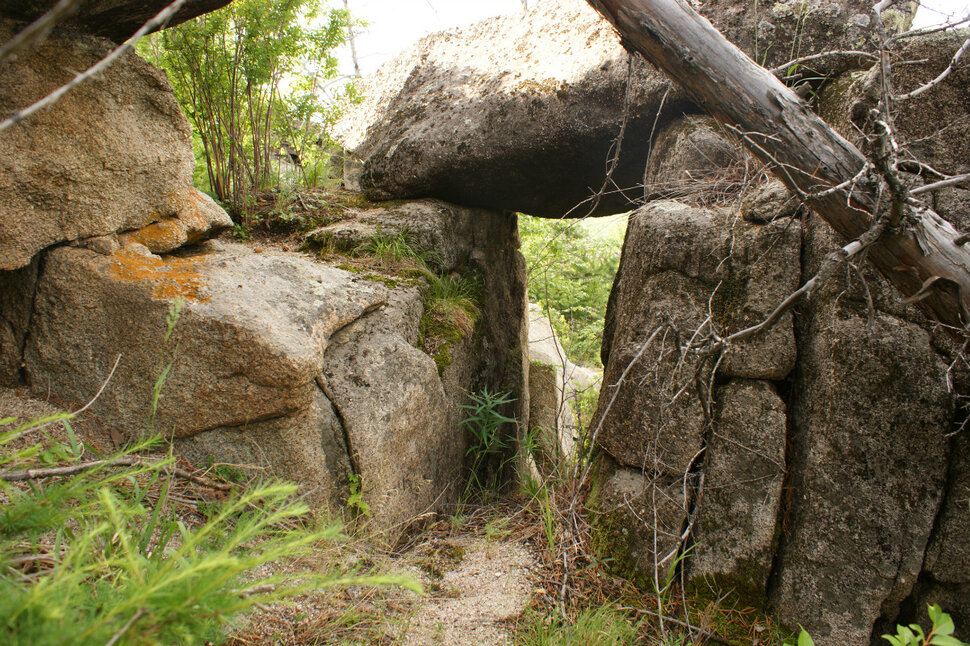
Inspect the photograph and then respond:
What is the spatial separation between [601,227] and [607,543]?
960 centimetres

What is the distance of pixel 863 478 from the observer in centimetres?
259

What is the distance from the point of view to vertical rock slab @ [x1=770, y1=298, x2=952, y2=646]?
8.27ft

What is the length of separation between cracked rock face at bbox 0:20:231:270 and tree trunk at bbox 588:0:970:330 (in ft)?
8.32

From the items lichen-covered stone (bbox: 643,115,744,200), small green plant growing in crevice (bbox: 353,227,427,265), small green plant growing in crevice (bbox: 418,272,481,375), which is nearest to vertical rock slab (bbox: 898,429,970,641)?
lichen-covered stone (bbox: 643,115,744,200)

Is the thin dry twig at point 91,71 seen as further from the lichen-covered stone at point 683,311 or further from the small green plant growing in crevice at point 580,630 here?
the small green plant growing in crevice at point 580,630

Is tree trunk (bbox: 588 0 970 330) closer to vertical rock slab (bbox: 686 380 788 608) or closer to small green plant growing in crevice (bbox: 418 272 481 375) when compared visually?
vertical rock slab (bbox: 686 380 788 608)

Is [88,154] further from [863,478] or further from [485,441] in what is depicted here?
[863,478]

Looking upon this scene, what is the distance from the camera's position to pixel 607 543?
3098 millimetres

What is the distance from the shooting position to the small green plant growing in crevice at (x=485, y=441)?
13.8ft

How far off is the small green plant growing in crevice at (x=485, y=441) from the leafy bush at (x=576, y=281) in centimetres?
368

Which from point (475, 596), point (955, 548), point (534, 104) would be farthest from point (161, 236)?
point (955, 548)

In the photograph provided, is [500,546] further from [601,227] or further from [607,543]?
[601,227]

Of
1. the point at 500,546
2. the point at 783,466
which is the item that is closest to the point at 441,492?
the point at 500,546

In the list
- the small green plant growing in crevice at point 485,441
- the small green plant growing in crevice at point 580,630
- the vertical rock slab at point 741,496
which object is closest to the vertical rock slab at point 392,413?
the small green plant growing in crevice at point 485,441
